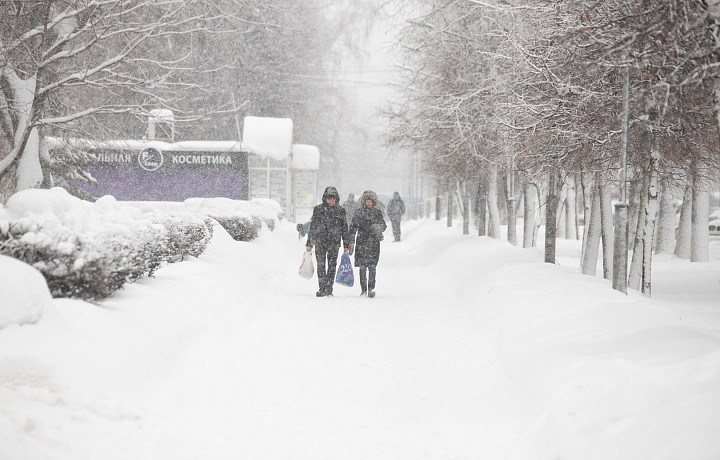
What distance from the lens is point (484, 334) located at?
7.75 meters

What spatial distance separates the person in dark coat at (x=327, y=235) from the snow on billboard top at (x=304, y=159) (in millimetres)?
18377

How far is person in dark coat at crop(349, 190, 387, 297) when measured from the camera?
11484 millimetres

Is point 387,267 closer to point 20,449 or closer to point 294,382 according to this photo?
point 294,382

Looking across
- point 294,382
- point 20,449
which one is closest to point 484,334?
point 294,382

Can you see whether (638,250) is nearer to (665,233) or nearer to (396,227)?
(665,233)

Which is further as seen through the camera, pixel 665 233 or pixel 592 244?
pixel 665 233

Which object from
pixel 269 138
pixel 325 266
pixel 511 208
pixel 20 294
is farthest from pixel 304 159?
pixel 20 294

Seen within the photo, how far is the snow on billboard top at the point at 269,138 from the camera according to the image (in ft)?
91.1

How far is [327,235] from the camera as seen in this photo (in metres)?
11.4

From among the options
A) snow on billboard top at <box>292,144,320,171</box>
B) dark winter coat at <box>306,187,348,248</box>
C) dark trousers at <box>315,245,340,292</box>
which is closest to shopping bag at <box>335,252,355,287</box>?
dark trousers at <box>315,245,340,292</box>

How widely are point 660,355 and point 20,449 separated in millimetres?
4162

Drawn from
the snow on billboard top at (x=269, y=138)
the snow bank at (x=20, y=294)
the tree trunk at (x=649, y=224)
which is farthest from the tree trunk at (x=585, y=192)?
the snow on billboard top at (x=269, y=138)

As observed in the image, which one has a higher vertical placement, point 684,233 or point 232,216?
point 232,216

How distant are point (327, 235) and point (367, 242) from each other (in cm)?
72
